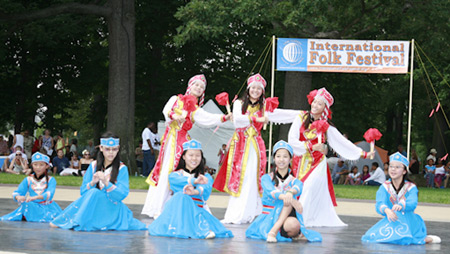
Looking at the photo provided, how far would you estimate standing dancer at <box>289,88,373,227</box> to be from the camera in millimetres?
10406

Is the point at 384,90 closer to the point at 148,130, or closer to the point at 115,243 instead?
the point at 148,130

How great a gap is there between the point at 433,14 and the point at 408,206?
51.3 feet

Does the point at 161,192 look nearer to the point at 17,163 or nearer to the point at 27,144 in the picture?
the point at 17,163

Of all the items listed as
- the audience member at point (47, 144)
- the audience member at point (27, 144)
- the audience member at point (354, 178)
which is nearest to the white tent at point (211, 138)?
the audience member at point (47, 144)

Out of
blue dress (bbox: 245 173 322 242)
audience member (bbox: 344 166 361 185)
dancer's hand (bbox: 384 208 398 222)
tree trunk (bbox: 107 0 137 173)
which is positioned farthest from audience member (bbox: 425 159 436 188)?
blue dress (bbox: 245 173 322 242)

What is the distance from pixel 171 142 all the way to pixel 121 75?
13.1 meters

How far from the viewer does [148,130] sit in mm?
22000

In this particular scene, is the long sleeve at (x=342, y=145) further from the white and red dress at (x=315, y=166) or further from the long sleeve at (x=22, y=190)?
the long sleeve at (x=22, y=190)

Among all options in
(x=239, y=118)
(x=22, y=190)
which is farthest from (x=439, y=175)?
(x=22, y=190)

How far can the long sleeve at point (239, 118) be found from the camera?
10492 mm

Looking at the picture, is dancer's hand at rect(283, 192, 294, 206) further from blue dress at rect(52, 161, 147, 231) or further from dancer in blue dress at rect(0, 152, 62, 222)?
dancer in blue dress at rect(0, 152, 62, 222)

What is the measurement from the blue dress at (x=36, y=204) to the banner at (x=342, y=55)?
8.82m

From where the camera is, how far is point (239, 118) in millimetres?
10492

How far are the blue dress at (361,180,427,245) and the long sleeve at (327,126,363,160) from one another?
68.0 inches
